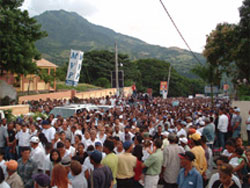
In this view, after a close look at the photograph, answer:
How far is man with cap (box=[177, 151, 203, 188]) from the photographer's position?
4762 mm

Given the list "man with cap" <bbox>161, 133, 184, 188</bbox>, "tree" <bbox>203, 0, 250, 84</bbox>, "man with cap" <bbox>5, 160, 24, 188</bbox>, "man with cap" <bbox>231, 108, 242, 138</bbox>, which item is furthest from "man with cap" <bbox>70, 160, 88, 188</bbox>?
"tree" <bbox>203, 0, 250, 84</bbox>

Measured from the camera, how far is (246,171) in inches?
230

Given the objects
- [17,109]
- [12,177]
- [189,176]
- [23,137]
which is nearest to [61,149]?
[12,177]

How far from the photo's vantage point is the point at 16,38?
20.8 m

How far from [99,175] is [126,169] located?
877mm

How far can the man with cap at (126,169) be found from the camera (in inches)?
222

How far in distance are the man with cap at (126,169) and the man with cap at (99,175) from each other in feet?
1.98

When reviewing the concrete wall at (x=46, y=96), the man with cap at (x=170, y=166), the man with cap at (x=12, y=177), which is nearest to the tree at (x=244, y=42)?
the man with cap at (x=170, y=166)

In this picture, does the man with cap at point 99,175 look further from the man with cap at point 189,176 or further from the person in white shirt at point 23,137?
the person in white shirt at point 23,137

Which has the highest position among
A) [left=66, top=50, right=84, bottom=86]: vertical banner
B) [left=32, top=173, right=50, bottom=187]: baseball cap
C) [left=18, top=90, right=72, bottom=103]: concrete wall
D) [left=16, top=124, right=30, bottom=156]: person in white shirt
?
[left=66, top=50, right=84, bottom=86]: vertical banner

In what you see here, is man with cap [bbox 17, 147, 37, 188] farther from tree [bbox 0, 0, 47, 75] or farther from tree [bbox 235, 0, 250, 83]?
tree [bbox 0, 0, 47, 75]

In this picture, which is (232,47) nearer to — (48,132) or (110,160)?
(48,132)

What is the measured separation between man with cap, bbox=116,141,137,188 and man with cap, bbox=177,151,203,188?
1.07 m

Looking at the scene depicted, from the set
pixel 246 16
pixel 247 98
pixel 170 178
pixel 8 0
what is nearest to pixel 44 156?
pixel 170 178
